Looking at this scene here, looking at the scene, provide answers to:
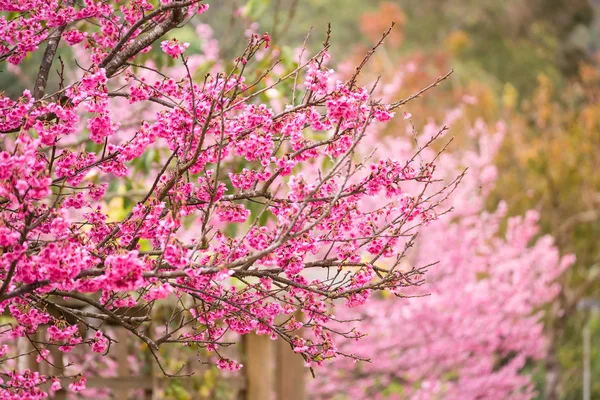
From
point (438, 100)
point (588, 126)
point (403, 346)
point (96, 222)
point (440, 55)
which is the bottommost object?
point (96, 222)

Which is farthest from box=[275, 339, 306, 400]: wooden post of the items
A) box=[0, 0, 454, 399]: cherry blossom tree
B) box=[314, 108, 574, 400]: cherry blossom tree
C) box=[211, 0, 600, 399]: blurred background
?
box=[0, 0, 454, 399]: cherry blossom tree

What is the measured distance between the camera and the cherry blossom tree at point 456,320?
23.6 feet

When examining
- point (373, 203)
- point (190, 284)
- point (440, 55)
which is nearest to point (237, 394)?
point (190, 284)

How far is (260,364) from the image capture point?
4926 millimetres

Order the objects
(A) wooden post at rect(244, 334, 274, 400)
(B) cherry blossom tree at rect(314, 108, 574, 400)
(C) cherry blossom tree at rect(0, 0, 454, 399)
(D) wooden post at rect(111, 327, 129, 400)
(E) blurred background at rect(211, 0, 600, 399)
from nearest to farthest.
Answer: (C) cherry blossom tree at rect(0, 0, 454, 399), (D) wooden post at rect(111, 327, 129, 400), (A) wooden post at rect(244, 334, 274, 400), (B) cherry blossom tree at rect(314, 108, 574, 400), (E) blurred background at rect(211, 0, 600, 399)

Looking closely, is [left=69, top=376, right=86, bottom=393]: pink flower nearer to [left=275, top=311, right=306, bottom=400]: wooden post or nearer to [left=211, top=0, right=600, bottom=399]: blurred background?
[left=211, top=0, right=600, bottom=399]: blurred background

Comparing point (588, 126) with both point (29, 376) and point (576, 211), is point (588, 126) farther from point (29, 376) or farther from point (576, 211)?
point (29, 376)

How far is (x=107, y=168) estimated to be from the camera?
243cm

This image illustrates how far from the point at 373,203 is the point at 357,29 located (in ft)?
44.6

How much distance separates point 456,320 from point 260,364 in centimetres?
281

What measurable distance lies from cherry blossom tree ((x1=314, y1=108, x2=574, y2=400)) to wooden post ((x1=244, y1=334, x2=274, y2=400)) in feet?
A: 6.22

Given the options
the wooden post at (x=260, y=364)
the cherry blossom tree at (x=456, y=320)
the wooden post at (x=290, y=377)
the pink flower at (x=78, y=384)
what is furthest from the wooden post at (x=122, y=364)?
the cherry blossom tree at (x=456, y=320)

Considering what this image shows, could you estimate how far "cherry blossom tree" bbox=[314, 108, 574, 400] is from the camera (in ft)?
23.6

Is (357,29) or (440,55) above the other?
(357,29)
